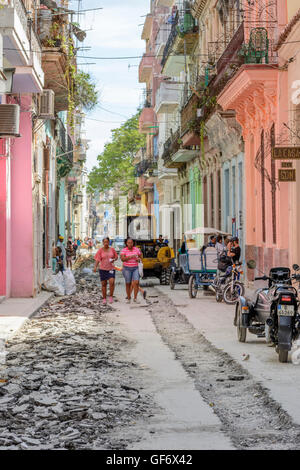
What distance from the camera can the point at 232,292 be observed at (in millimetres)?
17859

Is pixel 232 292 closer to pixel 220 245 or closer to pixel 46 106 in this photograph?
pixel 220 245

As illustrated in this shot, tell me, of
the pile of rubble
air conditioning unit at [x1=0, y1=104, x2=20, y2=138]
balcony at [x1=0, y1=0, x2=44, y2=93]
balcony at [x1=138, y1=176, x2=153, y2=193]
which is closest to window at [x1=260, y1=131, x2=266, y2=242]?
balcony at [x1=0, y1=0, x2=44, y2=93]

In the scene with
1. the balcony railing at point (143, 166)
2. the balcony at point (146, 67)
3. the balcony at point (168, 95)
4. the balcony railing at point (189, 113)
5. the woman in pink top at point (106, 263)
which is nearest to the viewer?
A: the woman in pink top at point (106, 263)

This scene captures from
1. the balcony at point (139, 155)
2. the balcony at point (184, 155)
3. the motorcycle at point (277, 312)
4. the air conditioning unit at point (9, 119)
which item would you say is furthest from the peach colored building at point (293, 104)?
the balcony at point (139, 155)

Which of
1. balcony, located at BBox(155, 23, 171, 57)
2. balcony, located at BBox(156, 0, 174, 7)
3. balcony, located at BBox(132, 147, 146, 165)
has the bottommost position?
balcony, located at BBox(132, 147, 146, 165)

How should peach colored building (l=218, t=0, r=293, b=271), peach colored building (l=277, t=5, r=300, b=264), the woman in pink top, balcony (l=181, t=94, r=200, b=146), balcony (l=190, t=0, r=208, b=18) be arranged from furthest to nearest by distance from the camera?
balcony (l=190, t=0, r=208, b=18) → balcony (l=181, t=94, r=200, b=146) → the woman in pink top → peach colored building (l=218, t=0, r=293, b=271) → peach colored building (l=277, t=5, r=300, b=264)

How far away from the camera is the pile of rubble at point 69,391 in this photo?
20.6 feet

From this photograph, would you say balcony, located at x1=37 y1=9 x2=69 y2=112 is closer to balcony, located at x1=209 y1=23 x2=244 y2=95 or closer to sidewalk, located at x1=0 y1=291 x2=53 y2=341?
balcony, located at x1=209 y1=23 x2=244 y2=95

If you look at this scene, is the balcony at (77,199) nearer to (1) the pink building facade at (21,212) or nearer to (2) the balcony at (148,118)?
(2) the balcony at (148,118)

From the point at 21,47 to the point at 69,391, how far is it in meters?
9.24

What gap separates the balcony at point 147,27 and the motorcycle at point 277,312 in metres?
46.5

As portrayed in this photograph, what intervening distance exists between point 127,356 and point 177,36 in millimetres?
26873

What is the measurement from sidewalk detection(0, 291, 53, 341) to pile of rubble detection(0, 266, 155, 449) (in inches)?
9.4

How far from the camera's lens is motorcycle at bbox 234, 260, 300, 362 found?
961 cm
